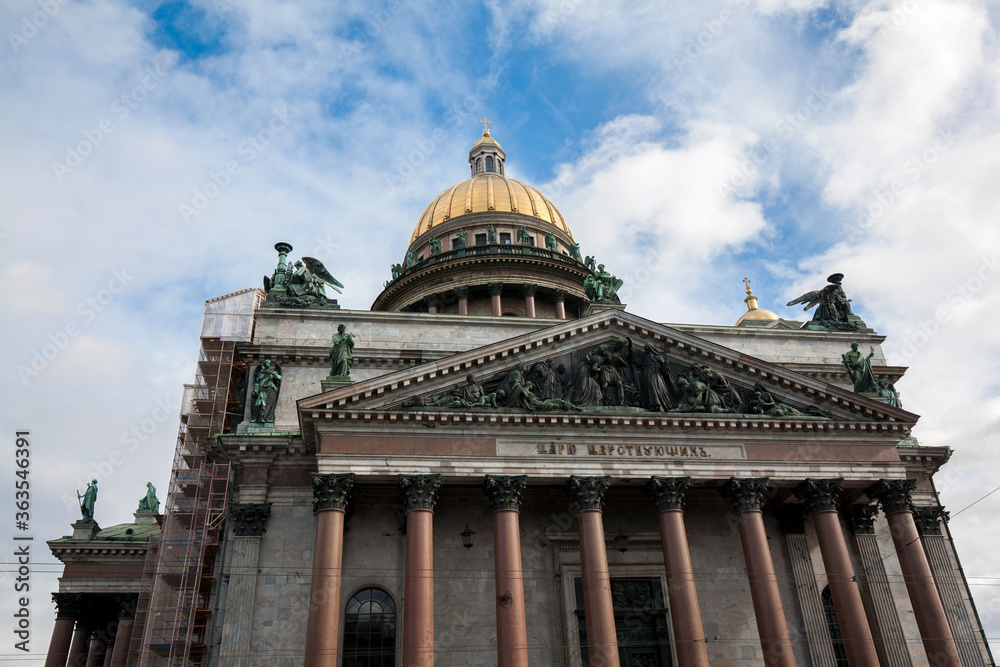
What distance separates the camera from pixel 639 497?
27.8 meters

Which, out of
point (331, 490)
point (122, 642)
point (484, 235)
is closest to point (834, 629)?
point (331, 490)

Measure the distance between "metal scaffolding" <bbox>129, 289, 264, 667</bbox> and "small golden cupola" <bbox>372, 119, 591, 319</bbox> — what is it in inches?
492

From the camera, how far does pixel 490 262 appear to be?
45.6 meters

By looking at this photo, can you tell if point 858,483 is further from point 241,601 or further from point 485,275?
point 485,275

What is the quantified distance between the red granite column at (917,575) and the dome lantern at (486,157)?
4084 cm

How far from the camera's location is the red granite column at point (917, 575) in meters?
23.6

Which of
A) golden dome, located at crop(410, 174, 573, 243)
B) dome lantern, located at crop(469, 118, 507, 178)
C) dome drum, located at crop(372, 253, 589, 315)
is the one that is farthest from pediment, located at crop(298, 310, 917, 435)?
dome lantern, located at crop(469, 118, 507, 178)

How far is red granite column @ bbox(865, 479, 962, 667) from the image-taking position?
23.6 metres

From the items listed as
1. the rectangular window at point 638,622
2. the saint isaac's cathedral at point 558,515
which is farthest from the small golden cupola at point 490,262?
the rectangular window at point 638,622

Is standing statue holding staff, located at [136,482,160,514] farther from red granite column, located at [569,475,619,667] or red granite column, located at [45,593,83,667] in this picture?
red granite column, located at [569,475,619,667]

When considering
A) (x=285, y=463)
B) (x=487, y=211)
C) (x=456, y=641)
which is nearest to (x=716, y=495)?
(x=456, y=641)

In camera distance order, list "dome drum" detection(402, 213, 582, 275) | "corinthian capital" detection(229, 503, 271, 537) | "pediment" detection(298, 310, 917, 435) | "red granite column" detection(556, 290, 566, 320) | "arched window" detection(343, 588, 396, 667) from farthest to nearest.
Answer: "dome drum" detection(402, 213, 582, 275), "red granite column" detection(556, 290, 566, 320), "corinthian capital" detection(229, 503, 271, 537), "pediment" detection(298, 310, 917, 435), "arched window" detection(343, 588, 396, 667)

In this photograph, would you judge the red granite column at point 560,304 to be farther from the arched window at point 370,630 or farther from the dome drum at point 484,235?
the arched window at point 370,630

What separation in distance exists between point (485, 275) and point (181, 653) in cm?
2611
